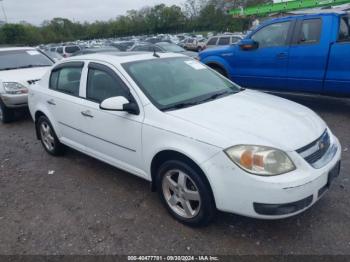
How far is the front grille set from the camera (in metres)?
2.77

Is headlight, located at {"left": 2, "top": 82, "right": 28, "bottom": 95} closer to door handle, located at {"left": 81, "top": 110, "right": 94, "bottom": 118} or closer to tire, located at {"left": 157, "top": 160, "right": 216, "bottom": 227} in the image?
door handle, located at {"left": 81, "top": 110, "right": 94, "bottom": 118}

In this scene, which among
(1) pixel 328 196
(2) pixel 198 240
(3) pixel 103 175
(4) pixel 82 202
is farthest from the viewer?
(3) pixel 103 175

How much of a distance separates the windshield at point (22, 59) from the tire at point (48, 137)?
3465mm

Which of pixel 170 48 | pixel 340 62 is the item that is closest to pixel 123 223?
pixel 340 62

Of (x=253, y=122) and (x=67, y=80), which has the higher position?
(x=67, y=80)

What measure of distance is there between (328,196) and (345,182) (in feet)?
1.42

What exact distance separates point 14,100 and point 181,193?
5.25 metres

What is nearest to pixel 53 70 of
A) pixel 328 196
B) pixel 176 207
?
pixel 176 207

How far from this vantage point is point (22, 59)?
26.8ft

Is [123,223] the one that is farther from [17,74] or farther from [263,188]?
[17,74]

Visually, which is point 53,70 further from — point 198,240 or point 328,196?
point 328,196

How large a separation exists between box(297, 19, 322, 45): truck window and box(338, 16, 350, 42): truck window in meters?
0.33

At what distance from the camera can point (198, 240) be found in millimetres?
2979

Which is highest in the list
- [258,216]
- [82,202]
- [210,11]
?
[210,11]
